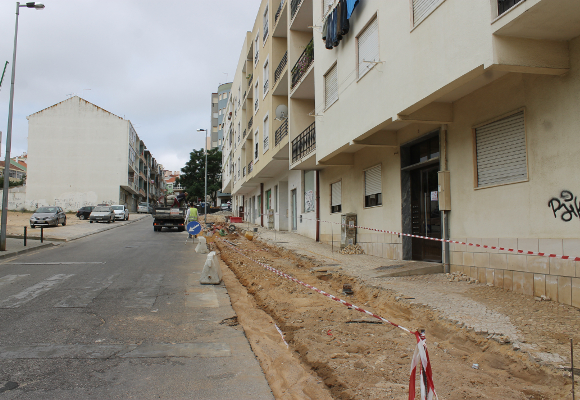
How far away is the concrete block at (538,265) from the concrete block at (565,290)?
26 centimetres

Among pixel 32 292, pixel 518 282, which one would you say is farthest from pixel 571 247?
pixel 32 292

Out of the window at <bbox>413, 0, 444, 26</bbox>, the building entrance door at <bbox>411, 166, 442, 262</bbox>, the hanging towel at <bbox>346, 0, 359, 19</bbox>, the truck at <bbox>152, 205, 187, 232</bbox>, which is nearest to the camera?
the window at <bbox>413, 0, 444, 26</bbox>

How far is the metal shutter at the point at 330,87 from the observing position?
43.8 ft

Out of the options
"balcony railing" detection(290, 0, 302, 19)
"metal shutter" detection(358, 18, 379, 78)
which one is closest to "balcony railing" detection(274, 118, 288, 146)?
"balcony railing" detection(290, 0, 302, 19)

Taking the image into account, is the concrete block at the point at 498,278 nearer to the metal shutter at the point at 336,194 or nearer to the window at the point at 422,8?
the window at the point at 422,8

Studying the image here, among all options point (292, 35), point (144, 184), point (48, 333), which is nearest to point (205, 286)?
point (48, 333)

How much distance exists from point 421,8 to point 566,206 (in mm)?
4629

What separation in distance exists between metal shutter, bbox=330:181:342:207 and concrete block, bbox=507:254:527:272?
30.3 feet

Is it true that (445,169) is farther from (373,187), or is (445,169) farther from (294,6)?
(294,6)

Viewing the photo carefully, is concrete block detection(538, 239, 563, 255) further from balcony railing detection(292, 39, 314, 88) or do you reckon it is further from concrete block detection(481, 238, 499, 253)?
balcony railing detection(292, 39, 314, 88)

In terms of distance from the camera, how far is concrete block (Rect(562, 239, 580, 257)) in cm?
570

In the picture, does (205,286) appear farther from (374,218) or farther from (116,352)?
(374,218)

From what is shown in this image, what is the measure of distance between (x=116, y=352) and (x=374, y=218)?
9.14m

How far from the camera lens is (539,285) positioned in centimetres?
622
